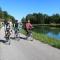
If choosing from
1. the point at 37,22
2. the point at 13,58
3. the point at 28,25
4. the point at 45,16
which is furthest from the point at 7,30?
the point at 45,16

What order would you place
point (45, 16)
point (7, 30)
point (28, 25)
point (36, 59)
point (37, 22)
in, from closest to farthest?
point (36, 59) → point (7, 30) → point (28, 25) → point (37, 22) → point (45, 16)

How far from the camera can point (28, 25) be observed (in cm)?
2120

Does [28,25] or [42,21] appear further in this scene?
[42,21]

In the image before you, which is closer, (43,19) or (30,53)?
(30,53)

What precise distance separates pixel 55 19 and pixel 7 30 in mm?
175682

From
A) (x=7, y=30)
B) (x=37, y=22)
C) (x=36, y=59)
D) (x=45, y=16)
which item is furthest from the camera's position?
(x=45, y=16)

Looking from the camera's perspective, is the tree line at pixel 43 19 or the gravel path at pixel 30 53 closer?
the gravel path at pixel 30 53

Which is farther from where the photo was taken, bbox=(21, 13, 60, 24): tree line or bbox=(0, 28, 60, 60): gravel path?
bbox=(21, 13, 60, 24): tree line

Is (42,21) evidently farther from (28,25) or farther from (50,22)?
(28,25)

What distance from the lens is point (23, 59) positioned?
1074 cm

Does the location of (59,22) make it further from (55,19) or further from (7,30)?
(7,30)

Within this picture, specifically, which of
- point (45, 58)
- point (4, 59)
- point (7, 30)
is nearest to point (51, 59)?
point (45, 58)

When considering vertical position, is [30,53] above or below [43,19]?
above

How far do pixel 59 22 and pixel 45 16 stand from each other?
11829 millimetres
